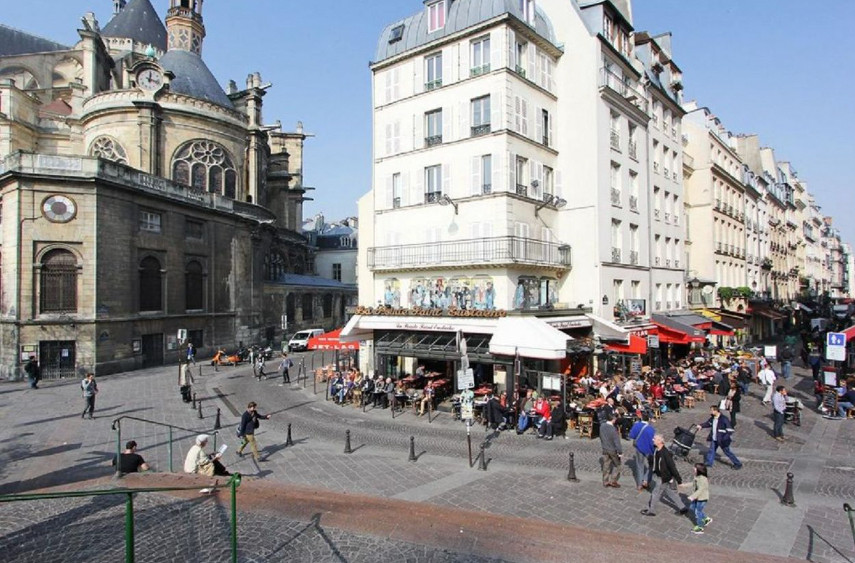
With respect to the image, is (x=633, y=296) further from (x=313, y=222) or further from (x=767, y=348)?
(x=313, y=222)

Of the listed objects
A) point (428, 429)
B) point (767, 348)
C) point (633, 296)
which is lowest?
point (428, 429)

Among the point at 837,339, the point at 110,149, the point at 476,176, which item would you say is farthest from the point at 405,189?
the point at 110,149

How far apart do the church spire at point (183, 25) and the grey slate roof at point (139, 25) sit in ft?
38.8

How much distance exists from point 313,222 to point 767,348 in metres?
73.9

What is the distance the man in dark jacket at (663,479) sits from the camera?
9.27 meters

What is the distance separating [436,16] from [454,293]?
12244 millimetres

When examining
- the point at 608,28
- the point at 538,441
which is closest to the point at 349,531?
the point at 538,441

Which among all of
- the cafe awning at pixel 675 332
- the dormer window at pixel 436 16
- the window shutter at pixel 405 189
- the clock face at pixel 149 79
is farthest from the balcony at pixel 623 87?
the clock face at pixel 149 79

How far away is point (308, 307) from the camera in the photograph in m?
49.5

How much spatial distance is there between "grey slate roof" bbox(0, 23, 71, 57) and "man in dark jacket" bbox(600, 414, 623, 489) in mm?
65970

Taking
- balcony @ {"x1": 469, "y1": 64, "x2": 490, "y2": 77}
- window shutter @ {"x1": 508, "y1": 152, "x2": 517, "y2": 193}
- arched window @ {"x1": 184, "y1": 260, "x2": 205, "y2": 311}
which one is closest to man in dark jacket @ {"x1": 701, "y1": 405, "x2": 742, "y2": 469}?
window shutter @ {"x1": 508, "y1": 152, "x2": 517, "y2": 193}

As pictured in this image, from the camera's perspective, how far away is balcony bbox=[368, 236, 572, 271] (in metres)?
19.3

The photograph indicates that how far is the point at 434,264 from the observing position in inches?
831

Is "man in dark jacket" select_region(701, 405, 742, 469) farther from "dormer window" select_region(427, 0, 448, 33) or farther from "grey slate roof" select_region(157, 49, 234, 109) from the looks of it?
"grey slate roof" select_region(157, 49, 234, 109)
